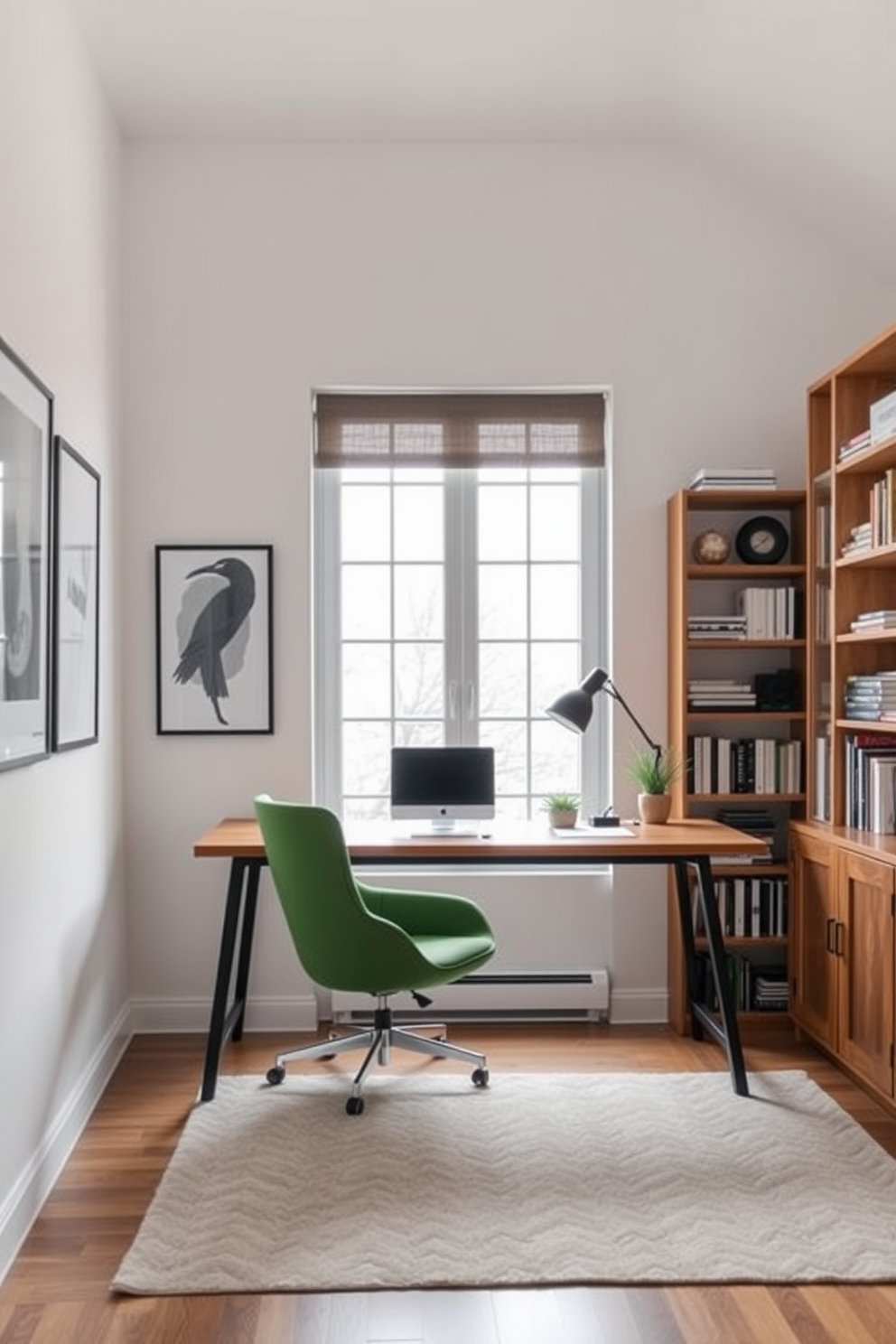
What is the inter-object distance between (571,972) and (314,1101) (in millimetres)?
1191

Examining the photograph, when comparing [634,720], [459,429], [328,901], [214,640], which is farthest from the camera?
[459,429]

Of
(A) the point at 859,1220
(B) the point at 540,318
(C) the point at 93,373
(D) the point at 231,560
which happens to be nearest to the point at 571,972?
(A) the point at 859,1220

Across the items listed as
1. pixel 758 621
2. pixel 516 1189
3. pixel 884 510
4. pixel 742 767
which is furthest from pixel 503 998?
pixel 884 510

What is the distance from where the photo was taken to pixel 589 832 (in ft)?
11.3

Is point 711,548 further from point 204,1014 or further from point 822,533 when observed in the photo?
point 204,1014

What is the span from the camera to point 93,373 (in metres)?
3.41

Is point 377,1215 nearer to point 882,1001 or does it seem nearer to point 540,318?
point 882,1001

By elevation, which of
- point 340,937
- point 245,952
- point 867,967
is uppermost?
point 340,937

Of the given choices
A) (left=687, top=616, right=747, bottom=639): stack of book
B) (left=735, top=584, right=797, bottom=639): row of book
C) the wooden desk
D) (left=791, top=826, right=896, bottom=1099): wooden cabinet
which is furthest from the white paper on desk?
(left=735, top=584, right=797, bottom=639): row of book

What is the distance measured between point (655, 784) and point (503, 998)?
98 cm

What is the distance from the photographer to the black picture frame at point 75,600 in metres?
2.83

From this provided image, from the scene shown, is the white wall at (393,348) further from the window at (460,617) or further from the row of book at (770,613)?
the row of book at (770,613)

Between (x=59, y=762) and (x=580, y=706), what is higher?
(x=580, y=706)

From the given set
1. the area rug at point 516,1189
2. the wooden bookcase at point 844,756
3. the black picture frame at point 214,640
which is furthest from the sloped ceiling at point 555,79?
the area rug at point 516,1189
